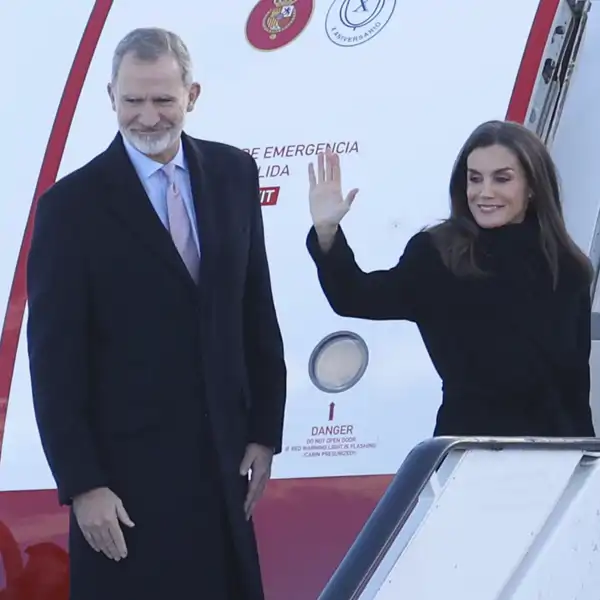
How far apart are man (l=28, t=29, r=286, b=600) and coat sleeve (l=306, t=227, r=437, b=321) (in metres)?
0.18

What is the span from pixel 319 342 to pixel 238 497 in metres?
0.99

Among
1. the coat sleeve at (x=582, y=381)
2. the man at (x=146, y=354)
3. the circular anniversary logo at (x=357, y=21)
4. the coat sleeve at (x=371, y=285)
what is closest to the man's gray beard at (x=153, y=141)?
the man at (x=146, y=354)

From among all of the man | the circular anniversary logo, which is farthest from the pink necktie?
the circular anniversary logo

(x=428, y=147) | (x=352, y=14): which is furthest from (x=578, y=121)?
(x=352, y=14)

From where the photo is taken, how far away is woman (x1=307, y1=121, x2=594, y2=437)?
2934mm

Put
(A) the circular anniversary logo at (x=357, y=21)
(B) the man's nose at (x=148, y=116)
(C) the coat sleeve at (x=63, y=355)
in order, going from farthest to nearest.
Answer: (A) the circular anniversary logo at (x=357, y=21) → (B) the man's nose at (x=148, y=116) → (C) the coat sleeve at (x=63, y=355)

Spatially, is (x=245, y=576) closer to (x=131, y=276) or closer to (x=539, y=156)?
(x=131, y=276)

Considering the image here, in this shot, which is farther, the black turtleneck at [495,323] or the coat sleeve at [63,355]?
the black turtleneck at [495,323]

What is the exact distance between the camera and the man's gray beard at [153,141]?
2863mm

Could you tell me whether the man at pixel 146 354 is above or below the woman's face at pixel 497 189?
below

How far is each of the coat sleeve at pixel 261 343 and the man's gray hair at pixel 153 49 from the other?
294 millimetres

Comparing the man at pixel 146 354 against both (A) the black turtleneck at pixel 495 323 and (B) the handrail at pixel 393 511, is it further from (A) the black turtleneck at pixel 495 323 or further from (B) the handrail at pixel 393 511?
(B) the handrail at pixel 393 511

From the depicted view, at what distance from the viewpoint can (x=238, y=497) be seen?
9.46 ft

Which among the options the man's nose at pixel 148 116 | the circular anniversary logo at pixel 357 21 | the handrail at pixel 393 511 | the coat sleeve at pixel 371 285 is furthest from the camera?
the circular anniversary logo at pixel 357 21
